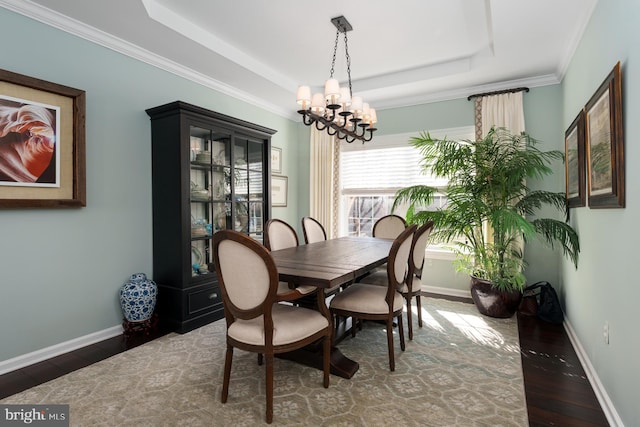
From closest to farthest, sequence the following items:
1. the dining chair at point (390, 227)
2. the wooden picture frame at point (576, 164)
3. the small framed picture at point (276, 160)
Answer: the wooden picture frame at point (576, 164) < the dining chair at point (390, 227) < the small framed picture at point (276, 160)

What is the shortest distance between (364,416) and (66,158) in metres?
2.76

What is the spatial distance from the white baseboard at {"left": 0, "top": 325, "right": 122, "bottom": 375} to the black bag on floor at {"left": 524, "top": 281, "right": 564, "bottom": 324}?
3.99m

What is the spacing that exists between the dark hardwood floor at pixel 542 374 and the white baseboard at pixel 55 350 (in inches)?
1.9

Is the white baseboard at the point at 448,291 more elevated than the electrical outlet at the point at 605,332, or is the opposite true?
the electrical outlet at the point at 605,332

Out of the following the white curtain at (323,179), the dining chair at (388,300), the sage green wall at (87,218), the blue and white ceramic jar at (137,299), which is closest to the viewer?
the dining chair at (388,300)

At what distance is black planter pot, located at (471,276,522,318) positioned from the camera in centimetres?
322

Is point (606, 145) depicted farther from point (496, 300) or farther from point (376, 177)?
point (376, 177)

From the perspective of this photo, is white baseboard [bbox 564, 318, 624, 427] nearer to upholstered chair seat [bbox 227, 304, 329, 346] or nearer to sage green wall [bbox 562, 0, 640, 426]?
sage green wall [bbox 562, 0, 640, 426]

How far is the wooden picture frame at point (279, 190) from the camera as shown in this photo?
15.5 feet

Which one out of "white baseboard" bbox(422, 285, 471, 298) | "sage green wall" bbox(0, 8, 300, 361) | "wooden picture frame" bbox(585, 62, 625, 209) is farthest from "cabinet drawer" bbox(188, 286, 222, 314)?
"wooden picture frame" bbox(585, 62, 625, 209)

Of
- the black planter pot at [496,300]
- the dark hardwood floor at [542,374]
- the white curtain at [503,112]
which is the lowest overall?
the dark hardwood floor at [542,374]

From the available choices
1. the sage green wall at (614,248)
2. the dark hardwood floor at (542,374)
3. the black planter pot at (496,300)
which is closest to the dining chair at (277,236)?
the dark hardwood floor at (542,374)

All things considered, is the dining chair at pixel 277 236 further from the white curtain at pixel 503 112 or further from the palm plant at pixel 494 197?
the white curtain at pixel 503 112

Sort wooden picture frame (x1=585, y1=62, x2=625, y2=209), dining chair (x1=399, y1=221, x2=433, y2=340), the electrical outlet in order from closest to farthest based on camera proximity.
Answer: wooden picture frame (x1=585, y1=62, x2=625, y2=209), the electrical outlet, dining chair (x1=399, y1=221, x2=433, y2=340)
